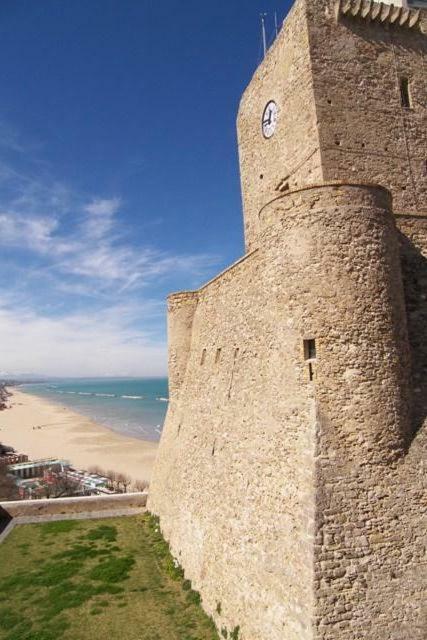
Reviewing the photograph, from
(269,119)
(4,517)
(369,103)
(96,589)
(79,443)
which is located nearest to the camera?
(96,589)

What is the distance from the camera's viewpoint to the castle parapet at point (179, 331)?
16.9m

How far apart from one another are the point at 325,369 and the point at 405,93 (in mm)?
10396

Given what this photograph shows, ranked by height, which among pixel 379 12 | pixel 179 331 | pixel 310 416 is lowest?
pixel 310 416

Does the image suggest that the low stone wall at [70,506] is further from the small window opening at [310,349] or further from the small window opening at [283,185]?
the small window opening at [283,185]

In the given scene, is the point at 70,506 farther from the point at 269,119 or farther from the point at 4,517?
the point at 269,119

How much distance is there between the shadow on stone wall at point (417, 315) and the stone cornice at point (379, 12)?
25.1 feet

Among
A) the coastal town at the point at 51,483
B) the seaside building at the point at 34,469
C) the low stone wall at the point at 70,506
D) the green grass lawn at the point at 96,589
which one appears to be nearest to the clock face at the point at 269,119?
the green grass lawn at the point at 96,589

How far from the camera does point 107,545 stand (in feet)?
50.1

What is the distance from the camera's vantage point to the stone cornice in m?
12.9

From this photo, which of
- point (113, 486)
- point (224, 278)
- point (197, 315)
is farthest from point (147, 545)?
point (113, 486)

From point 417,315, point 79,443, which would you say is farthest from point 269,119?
point 79,443

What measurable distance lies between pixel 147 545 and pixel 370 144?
15101 millimetres

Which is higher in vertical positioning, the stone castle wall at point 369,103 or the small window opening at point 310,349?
the stone castle wall at point 369,103

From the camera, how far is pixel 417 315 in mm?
9867
